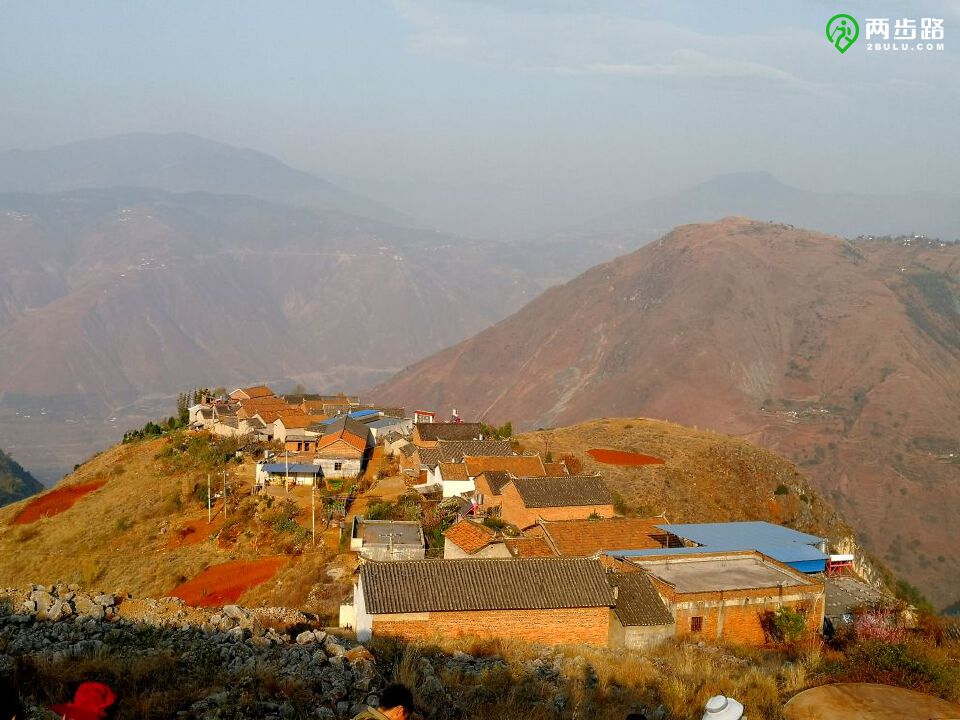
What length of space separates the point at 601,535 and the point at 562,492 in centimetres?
375

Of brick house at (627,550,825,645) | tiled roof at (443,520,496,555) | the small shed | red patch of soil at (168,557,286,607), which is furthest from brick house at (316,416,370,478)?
brick house at (627,550,825,645)

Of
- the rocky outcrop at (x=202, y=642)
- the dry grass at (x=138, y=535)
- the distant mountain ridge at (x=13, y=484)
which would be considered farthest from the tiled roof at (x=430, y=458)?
the distant mountain ridge at (x=13, y=484)

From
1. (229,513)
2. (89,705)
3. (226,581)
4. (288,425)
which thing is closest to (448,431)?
(288,425)

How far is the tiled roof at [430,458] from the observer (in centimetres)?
3647

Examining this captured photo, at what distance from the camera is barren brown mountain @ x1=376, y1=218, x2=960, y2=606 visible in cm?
7794

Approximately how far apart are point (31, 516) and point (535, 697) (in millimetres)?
33963

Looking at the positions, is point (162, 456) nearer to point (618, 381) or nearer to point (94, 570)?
point (94, 570)

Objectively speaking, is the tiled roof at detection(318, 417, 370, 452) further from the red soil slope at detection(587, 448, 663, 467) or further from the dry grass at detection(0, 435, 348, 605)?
the red soil slope at detection(587, 448, 663, 467)

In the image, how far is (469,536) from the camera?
25.1 meters

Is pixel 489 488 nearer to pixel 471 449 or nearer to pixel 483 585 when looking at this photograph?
pixel 471 449

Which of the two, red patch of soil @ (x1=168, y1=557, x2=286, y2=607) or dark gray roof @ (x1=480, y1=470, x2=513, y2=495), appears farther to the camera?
dark gray roof @ (x1=480, y1=470, x2=513, y2=495)

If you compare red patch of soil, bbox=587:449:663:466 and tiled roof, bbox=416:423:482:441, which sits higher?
tiled roof, bbox=416:423:482:441

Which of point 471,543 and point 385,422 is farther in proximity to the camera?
point 385,422

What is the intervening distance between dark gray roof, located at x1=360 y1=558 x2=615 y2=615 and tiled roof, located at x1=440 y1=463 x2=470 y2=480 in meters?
15.0
